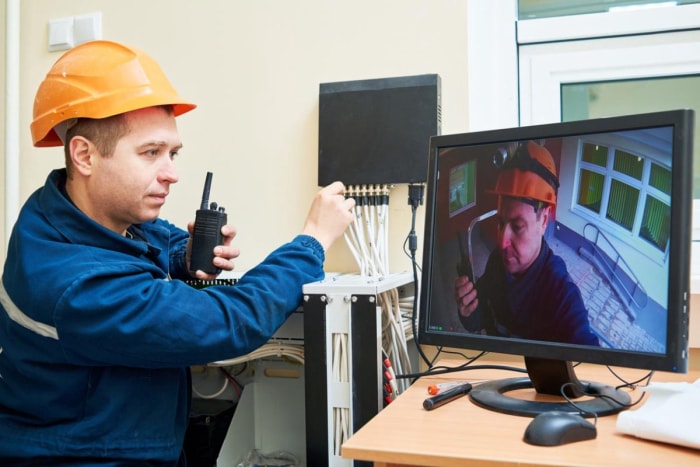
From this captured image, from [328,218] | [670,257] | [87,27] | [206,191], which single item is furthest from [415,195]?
[87,27]

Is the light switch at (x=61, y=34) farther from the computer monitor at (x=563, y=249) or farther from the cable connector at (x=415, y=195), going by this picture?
the computer monitor at (x=563, y=249)

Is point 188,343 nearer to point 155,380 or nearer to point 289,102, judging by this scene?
point 155,380

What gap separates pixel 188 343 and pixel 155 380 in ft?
0.53

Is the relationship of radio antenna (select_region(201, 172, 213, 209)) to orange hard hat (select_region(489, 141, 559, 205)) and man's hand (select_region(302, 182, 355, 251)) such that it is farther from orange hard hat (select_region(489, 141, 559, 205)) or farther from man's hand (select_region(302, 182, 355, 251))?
orange hard hat (select_region(489, 141, 559, 205))

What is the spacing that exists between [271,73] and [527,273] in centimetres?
95

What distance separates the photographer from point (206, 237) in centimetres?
138

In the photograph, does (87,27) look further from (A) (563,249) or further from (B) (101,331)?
(A) (563,249)

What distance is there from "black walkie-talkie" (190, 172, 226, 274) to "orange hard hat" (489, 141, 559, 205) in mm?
583

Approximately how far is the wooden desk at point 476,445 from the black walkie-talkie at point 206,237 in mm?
524

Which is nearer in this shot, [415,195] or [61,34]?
[415,195]

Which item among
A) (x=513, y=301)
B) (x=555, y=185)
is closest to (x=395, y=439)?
(x=513, y=301)

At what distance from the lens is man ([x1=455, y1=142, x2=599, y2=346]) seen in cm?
101

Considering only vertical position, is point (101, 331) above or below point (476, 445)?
above

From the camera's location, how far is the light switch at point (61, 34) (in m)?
1.88
